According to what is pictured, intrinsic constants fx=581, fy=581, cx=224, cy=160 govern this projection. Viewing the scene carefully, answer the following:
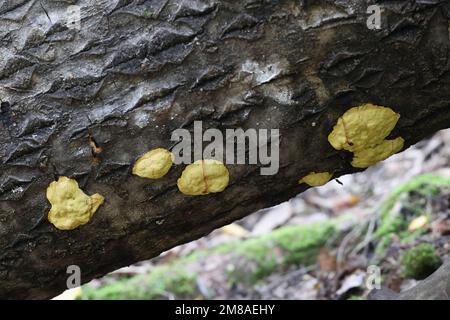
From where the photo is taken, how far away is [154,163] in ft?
7.69

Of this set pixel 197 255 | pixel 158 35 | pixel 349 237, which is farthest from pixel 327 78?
pixel 197 255

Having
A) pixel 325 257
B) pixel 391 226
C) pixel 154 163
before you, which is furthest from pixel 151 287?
pixel 154 163

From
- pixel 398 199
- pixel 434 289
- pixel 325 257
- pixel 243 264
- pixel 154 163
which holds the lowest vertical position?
pixel 243 264

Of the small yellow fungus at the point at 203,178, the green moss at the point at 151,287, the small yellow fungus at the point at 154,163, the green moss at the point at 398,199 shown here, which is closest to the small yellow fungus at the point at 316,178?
the small yellow fungus at the point at 203,178

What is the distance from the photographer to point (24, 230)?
2438mm

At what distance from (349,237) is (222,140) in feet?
8.48

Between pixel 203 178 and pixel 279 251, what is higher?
pixel 203 178

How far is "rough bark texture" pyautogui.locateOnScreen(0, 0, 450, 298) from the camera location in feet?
7.55

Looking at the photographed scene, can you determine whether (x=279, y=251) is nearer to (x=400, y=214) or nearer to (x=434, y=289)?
(x=400, y=214)

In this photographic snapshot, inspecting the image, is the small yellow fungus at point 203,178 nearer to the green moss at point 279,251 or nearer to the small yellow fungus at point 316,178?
the small yellow fungus at point 316,178

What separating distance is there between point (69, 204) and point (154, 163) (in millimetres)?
395

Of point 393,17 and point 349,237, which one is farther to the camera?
point 349,237
